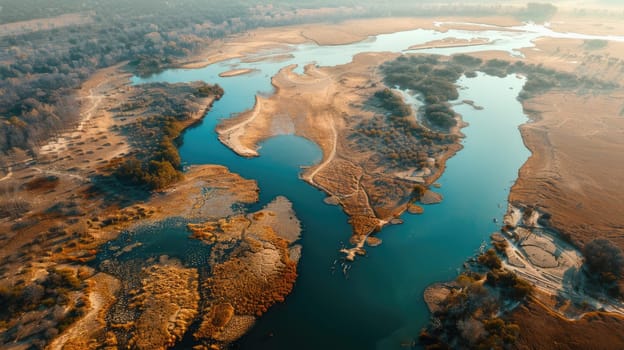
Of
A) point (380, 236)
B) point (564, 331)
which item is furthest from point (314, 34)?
point (564, 331)

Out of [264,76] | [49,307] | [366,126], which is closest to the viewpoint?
[49,307]

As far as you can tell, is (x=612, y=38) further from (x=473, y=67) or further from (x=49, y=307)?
(x=49, y=307)

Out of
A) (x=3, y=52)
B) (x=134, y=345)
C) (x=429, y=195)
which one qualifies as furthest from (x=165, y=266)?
(x=3, y=52)

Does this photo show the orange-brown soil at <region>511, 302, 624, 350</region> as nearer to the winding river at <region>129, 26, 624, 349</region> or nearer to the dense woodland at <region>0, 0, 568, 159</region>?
the winding river at <region>129, 26, 624, 349</region>

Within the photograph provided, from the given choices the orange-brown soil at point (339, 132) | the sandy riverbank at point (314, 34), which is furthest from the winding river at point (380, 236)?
the sandy riverbank at point (314, 34)

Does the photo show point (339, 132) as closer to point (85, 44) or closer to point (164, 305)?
point (164, 305)

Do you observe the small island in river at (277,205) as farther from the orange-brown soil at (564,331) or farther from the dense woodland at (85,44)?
the dense woodland at (85,44)
